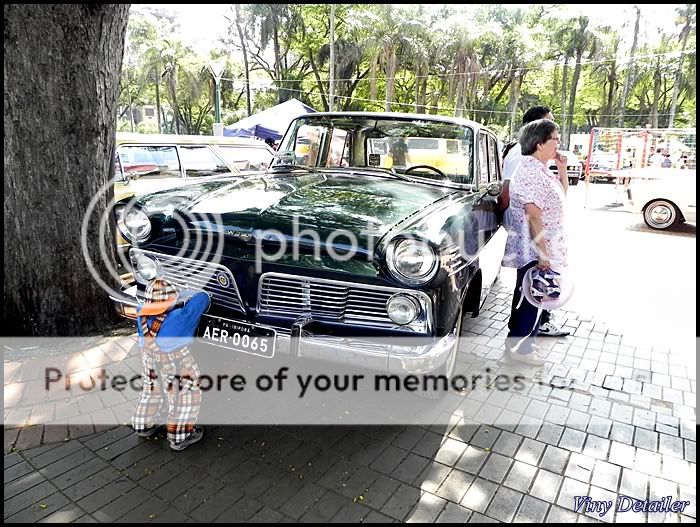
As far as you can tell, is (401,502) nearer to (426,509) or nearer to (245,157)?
(426,509)

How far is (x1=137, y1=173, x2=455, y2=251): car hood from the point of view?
9.83 feet

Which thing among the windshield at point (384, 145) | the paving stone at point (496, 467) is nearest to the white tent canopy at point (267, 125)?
the windshield at point (384, 145)

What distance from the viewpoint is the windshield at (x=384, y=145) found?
13.8 ft

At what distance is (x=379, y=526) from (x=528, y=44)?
33214 millimetres

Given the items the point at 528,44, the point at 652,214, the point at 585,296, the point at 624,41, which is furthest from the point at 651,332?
the point at 624,41

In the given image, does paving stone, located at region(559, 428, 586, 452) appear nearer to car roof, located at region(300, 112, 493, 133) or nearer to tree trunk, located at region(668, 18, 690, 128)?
car roof, located at region(300, 112, 493, 133)

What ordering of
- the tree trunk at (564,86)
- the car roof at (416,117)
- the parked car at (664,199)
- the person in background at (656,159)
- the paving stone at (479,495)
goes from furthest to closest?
the tree trunk at (564,86) < the person in background at (656,159) < the parked car at (664,199) < the car roof at (416,117) < the paving stone at (479,495)

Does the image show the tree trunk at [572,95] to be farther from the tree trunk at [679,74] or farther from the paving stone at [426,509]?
the paving stone at [426,509]

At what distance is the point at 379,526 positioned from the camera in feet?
7.78

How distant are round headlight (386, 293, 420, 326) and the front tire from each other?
9922 mm

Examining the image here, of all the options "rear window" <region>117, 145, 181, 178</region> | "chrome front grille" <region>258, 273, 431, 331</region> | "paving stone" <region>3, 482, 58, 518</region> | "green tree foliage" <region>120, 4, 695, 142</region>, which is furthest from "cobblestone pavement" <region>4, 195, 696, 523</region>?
"green tree foliage" <region>120, 4, 695, 142</region>

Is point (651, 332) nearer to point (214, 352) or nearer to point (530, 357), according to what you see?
point (530, 357)

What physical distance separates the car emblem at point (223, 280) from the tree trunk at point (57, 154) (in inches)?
66.7

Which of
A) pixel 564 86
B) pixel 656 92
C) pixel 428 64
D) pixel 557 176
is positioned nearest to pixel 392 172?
pixel 557 176
